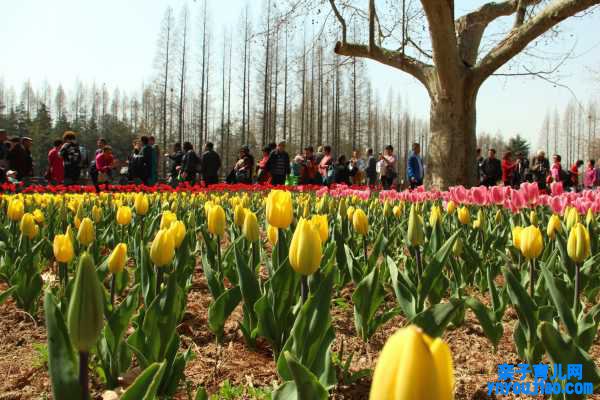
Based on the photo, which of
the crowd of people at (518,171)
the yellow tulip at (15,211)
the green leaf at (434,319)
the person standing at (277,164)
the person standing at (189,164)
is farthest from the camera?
the crowd of people at (518,171)

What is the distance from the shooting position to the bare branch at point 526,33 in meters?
8.39

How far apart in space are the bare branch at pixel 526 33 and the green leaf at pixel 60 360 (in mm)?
9739

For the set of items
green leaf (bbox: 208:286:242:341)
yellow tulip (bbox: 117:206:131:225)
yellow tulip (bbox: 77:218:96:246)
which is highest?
yellow tulip (bbox: 117:206:131:225)

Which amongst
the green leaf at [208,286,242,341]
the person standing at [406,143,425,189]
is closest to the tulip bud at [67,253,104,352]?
the green leaf at [208,286,242,341]

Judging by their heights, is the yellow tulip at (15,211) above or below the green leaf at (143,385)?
above

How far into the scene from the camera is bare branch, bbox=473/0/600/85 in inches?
330

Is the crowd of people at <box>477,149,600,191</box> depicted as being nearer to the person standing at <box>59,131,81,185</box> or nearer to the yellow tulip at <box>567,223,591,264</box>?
the person standing at <box>59,131,81,185</box>

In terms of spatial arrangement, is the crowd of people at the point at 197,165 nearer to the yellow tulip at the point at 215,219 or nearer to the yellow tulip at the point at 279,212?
the yellow tulip at the point at 215,219

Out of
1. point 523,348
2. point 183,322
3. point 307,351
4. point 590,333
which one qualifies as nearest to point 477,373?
point 523,348

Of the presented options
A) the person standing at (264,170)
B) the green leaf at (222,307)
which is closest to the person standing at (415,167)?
the person standing at (264,170)

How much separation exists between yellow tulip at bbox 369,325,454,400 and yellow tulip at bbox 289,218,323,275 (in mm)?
816

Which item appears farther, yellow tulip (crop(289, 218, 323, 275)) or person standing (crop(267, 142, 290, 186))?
person standing (crop(267, 142, 290, 186))

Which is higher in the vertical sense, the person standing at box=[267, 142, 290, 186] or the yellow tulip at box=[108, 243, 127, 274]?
the person standing at box=[267, 142, 290, 186]

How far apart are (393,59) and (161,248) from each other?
9.90m
